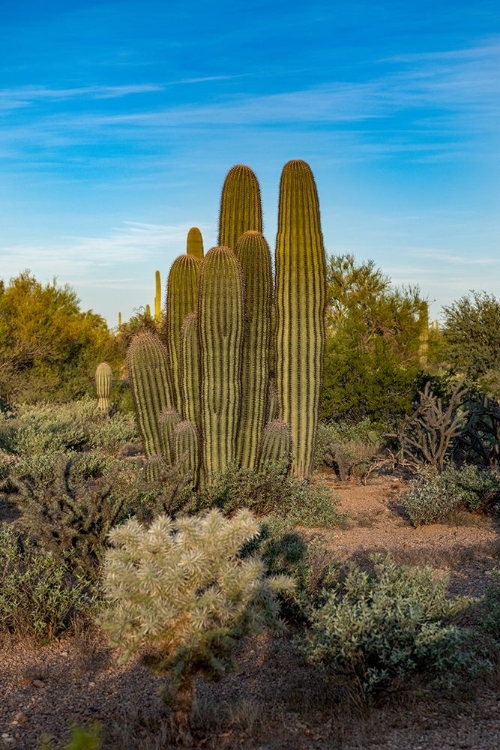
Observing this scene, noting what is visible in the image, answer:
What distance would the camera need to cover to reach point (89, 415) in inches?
775

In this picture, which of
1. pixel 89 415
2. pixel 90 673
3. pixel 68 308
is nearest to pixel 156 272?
pixel 68 308

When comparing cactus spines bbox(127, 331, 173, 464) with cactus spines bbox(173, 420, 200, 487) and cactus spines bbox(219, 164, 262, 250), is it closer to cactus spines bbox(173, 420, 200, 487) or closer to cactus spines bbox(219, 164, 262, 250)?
cactus spines bbox(173, 420, 200, 487)

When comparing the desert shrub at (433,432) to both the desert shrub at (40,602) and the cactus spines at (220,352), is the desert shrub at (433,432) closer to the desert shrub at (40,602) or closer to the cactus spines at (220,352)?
the cactus spines at (220,352)

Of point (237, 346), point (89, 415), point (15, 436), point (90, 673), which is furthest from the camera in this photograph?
point (89, 415)

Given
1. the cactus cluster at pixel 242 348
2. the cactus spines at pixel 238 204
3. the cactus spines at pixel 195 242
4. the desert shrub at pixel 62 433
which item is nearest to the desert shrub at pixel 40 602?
the cactus cluster at pixel 242 348

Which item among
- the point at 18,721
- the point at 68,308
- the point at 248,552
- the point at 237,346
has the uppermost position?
the point at 68,308

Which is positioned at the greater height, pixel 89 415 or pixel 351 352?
pixel 351 352

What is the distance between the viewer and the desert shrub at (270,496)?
9.30m

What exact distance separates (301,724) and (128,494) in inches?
125

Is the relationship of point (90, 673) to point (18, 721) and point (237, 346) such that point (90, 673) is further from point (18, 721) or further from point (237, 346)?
point (237, 346)

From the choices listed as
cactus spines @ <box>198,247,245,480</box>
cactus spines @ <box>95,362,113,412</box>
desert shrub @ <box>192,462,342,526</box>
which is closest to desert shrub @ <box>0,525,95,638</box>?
desert shrub @ <box>192,462,342,526</box>

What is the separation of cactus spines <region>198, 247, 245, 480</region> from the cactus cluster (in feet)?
0.04

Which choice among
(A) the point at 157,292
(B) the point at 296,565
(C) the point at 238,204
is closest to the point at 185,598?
(B) the point at 296,565

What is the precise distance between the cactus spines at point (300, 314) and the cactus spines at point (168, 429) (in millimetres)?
1522
